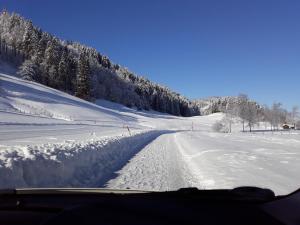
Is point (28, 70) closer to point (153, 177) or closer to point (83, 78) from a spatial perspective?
point (83, 78)

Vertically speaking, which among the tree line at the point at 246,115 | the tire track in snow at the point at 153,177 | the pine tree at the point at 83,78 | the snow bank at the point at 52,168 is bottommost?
the tire track in snow at the point at 153,177

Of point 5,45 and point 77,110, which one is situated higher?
point 5,45

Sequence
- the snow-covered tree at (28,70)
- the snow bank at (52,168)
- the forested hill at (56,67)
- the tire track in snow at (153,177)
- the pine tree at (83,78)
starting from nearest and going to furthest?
the snow bank at (52,168) < the tire track in snow at (153,177) < the snow-covered tree at (28,70) < the pine tree at (83,78) < the forested hill at (56,67)

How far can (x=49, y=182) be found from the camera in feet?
30.0

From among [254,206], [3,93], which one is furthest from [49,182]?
[3,93]

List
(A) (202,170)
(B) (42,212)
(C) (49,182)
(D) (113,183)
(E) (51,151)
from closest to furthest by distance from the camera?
(B) (42,212) < (C) (49,182) < (D) (113,183) < (E) (51,151) < (A) (202,170)

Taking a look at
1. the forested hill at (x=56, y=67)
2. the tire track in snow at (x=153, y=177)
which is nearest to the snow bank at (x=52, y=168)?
the tire track in snow at (x=153, y=177)

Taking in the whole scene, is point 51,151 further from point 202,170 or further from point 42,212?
point 42,212

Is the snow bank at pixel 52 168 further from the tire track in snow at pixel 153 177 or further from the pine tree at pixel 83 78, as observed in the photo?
the pine tree at pixel 83 78

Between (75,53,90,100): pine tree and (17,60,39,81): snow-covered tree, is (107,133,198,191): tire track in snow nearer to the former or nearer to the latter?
(75,53,90,100): pine tree

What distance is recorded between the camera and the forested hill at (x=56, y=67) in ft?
346

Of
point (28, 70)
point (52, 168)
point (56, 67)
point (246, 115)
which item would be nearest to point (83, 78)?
point (56, 67)

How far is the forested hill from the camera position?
10556 cm

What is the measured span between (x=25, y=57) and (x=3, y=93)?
4824cm
